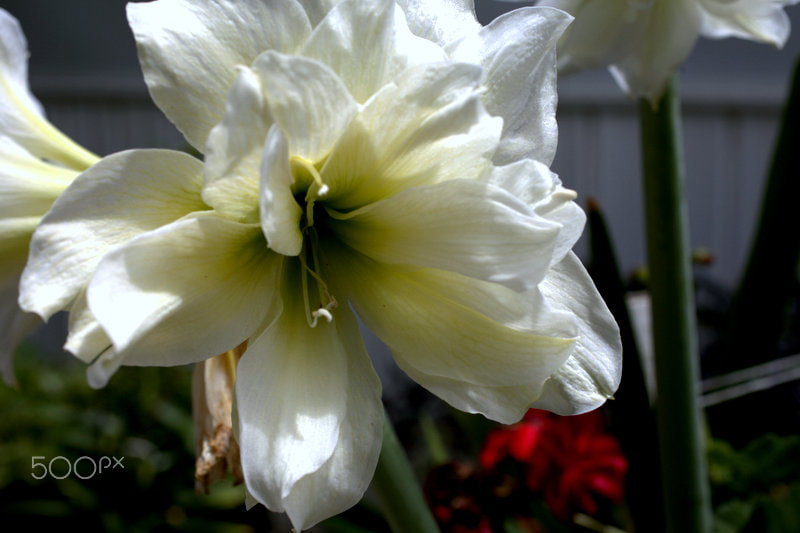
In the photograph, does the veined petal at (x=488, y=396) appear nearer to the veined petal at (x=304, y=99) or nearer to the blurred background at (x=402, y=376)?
the veined petal at (x=304, y=99)

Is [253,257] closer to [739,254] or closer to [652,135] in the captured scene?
[652,135]

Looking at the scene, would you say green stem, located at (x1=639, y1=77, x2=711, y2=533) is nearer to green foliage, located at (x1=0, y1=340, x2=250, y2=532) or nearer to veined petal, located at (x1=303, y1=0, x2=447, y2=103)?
veined petal, located at (x1=303, y1=0, x2=447, y2=103)

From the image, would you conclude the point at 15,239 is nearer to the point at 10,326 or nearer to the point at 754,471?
the point at 10,326

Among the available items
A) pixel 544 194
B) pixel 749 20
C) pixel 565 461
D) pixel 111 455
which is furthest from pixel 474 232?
pixel 111 455

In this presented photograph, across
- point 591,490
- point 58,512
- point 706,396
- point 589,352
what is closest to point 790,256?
point 706,396

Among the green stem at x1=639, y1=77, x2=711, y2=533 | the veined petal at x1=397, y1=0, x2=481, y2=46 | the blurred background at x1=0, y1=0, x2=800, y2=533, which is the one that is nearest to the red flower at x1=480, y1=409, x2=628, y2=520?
the blurred background at x1=0, y1=0, x2=800, y2=533
